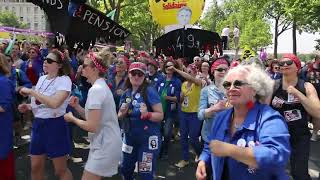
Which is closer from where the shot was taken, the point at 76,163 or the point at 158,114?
the point at 158,114

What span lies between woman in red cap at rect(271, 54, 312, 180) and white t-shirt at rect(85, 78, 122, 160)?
74.0 inches

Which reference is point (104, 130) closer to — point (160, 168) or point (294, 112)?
point (294, 112)

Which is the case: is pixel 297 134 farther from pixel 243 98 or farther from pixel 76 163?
pixel 76 163

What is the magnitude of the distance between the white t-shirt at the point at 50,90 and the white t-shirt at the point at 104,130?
81 centimetres

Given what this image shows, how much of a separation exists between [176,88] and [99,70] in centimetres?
390

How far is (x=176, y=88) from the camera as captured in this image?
7844 millimetres

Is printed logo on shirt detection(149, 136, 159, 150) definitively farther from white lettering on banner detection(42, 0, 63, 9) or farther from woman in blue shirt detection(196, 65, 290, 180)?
white lettering on banner detection(42, 0, 63, 9)

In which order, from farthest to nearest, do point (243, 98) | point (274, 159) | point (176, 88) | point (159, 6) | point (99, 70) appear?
point (159, 6) < point (176, 88) < point (99, 70) < point (243, 98) < point (274, 159)

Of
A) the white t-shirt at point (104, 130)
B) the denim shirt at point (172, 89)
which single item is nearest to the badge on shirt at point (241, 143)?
the white t-shirt at point (104, 130)

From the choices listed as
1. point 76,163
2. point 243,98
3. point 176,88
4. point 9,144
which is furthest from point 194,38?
point 243,98

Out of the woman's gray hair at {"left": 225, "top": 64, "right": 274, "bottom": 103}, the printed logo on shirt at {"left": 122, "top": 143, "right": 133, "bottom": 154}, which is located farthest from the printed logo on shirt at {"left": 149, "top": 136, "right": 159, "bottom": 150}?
the woman's gray hair at {"left": 225, "top": 64, "right": 274, "bottom": 103}

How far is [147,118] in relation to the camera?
182 inches

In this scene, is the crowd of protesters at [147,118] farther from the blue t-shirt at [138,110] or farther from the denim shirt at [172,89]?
the denim shirt at [172,89]

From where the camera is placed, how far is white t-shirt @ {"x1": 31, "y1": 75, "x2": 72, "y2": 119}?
4.61m
